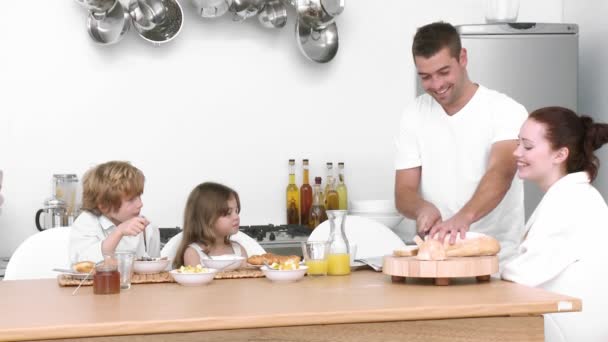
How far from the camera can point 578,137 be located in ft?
8.46

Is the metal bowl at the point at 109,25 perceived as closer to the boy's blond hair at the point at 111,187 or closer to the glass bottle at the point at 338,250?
the boy's blond hair at the point at 111,187

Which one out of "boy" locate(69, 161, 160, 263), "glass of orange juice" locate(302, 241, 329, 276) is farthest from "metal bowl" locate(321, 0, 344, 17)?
"glass of orange juice" locate(302, 241, 329, 276)

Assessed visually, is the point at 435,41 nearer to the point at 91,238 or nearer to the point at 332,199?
the point at 91,238

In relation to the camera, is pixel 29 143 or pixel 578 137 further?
pixel 29 143

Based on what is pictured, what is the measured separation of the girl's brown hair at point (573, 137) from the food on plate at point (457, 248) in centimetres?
39

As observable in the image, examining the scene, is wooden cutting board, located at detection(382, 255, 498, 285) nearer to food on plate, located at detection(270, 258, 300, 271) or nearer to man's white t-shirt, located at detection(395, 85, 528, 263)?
food on plate, located at detection(270, 258, 300, 271)

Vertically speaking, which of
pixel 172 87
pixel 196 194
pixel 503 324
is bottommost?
pixel 503 324

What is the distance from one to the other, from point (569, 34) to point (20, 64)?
255cm

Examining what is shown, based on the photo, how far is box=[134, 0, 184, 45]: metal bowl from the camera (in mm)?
4113

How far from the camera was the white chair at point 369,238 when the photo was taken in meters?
3.29

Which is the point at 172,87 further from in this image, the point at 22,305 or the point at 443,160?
the point at 22,305

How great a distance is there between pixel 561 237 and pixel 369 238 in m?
1.05

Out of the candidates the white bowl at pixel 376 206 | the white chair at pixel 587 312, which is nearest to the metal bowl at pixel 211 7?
the white bowl at pixel 376 206

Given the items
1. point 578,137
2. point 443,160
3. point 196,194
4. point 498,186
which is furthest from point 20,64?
point 578,137
